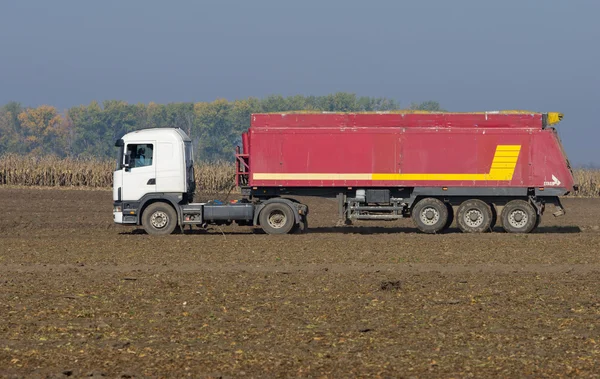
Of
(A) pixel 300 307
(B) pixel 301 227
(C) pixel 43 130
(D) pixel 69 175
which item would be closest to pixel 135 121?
(C) pixel 43 130

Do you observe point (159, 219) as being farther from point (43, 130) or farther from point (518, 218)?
point (43, 130)

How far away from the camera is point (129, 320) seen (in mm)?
15031

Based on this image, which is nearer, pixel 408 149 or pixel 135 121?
pixel 408 149

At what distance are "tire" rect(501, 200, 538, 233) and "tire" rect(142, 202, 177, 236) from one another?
35.2ft

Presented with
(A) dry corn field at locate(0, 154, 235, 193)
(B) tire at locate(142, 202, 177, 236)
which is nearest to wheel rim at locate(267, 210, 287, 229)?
(B) tire at locate(142, 202, 177, 236)

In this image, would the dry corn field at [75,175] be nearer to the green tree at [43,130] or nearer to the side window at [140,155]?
the side window at [140,155]

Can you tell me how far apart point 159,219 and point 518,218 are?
38.1 feet

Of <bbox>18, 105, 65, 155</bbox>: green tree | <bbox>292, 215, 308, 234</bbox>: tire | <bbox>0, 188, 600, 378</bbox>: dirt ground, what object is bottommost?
<bbox>0, 188, 600, 378</bbox>: dirt ground

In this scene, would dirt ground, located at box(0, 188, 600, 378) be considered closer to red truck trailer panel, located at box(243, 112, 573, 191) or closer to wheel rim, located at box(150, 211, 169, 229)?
wheel rim, located at box(150, 211, 169, 229)

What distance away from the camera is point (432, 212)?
3212 centimetres

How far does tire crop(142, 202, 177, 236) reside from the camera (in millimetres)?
31406

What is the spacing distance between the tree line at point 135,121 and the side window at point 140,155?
10504 cm

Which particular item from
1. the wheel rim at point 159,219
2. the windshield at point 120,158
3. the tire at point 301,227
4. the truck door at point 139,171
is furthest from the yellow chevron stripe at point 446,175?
the windshield at point 120,158

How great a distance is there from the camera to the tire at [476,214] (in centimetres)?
3206
